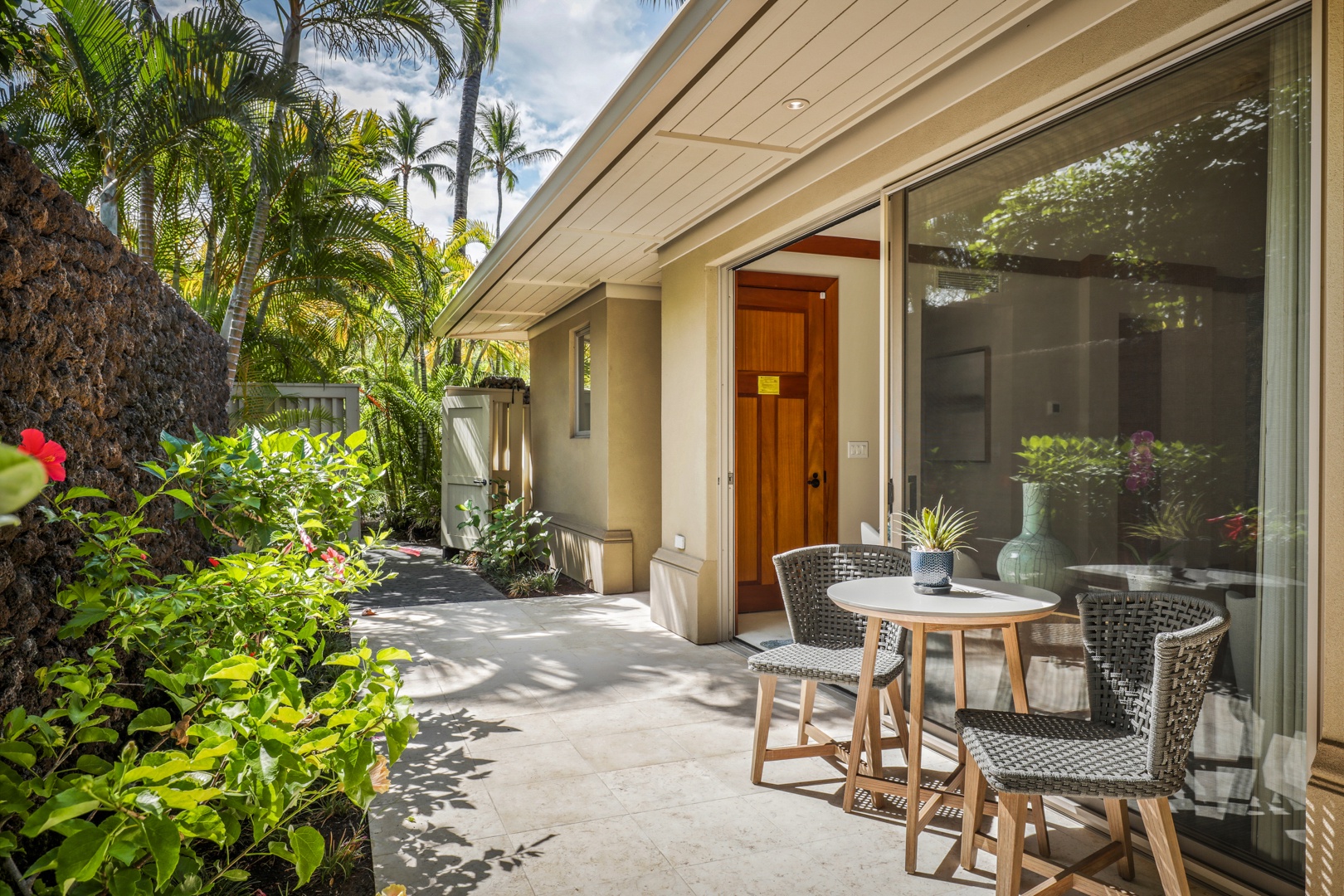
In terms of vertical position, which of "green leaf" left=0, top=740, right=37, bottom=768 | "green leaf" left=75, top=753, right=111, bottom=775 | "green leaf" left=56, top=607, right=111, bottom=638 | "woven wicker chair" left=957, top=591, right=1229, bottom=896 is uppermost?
"green leaf" left=56, top=607, right=111, bottom=638

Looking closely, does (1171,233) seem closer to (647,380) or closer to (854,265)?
(854,265)

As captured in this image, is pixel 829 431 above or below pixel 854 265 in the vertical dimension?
below

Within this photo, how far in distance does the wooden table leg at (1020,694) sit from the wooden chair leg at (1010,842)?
57cm

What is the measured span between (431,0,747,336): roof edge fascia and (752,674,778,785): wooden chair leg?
233cm

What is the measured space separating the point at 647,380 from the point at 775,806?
15.8ft

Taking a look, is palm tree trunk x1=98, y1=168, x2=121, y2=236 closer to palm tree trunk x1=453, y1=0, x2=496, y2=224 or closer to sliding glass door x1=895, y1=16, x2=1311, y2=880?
sliding glass door x1=895, y1=16, x2=1311, y2=880

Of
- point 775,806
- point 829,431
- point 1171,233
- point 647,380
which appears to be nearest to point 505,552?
point 647,380

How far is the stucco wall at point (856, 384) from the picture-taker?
6.63 metres

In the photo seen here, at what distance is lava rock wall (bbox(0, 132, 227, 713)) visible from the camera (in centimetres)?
165

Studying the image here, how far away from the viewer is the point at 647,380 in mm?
7449

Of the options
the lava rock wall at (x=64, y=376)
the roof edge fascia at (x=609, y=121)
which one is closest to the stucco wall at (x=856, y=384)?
the roof edge fascia at (x=609, y=121)

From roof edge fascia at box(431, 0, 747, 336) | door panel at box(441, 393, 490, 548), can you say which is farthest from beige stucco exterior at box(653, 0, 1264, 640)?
door panel at box(441, 393, 490, 548)

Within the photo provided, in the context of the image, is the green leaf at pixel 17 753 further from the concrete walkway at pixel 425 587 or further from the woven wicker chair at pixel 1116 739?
the concrete walkway at pixel 425 587

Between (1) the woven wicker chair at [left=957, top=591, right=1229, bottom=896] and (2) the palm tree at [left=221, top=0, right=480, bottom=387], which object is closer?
(1) the woven wicker chair at [left=957, top=591, right=1229, bottom=896]
